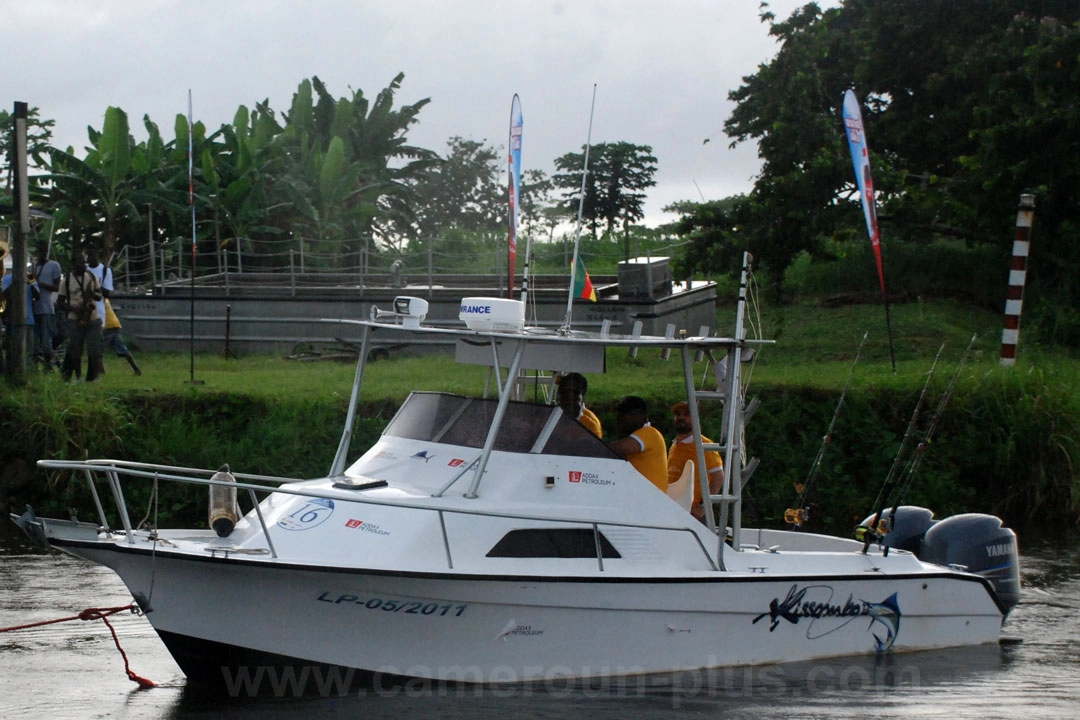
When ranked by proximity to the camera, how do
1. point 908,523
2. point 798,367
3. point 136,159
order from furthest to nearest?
point 136,159, point 798,367, point 908,523

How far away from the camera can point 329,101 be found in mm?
29922

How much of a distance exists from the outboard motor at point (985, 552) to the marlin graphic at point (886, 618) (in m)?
0.88

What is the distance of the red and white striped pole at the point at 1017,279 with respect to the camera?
50.9ft

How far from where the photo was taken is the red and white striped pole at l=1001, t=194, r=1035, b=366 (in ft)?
50.9

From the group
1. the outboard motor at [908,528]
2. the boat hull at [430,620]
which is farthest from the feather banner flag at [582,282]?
the outboard motor at [908,528]

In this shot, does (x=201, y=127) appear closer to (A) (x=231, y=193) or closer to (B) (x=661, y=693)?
(A) (x=231, y=193)

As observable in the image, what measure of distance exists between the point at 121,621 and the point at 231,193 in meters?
16.7

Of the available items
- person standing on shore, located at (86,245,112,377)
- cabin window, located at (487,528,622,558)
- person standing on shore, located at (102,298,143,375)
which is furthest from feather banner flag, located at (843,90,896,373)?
person standing on shore, located at (102,298,143,375)

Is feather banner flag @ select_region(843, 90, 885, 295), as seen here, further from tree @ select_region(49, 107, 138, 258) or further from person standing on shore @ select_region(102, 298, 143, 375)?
tree @ select_region(49, 107, 138, 258)

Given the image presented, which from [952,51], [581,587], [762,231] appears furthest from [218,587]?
[952,51]

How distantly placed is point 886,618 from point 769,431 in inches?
217

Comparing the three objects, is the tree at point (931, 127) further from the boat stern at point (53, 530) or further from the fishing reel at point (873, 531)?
the boat stern at point (53, 530)

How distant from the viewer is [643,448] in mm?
7973

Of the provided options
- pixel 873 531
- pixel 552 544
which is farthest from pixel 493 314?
pixel 873 531
